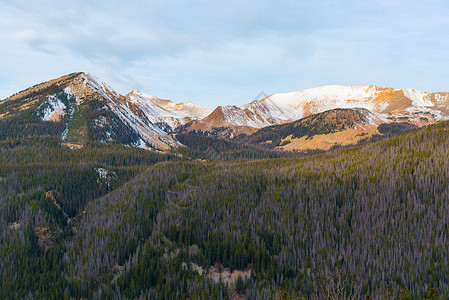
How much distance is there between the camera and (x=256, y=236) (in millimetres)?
54031

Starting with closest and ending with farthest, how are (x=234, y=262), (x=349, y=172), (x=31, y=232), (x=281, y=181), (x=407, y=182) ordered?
(x=234, y=262)
(x=407, y=182)
(x=31, y=232)
(x=349, y=172)
(x=281, y=181)

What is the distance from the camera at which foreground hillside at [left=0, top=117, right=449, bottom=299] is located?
39.9m

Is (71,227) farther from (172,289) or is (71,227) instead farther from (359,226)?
(359,226)

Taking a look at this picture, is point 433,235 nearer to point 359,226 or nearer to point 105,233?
point 359,226

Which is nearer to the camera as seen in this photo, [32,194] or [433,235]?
[433,235]

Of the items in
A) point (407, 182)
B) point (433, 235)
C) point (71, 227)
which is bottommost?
point (71, 227)

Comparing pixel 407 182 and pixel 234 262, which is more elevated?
pixel 407 182

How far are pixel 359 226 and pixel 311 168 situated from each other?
43.6 m

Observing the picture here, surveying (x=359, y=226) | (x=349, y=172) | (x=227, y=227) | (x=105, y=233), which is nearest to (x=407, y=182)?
(x=349, y=172)

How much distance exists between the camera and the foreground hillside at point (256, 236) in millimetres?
39875

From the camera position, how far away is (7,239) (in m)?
67.0

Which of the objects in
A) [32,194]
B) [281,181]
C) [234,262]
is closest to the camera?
[234,262]

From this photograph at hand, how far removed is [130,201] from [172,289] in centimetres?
5243

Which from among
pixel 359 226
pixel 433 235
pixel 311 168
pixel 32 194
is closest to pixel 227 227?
pixel 359 226
